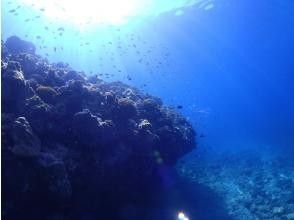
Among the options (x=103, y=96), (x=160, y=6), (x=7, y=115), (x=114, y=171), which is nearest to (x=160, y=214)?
(x=114, y=171)

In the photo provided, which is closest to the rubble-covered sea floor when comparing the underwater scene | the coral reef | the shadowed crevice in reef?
the underwater scene

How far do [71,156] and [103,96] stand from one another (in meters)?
3.68

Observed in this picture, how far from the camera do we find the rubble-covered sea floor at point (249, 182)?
14.7m

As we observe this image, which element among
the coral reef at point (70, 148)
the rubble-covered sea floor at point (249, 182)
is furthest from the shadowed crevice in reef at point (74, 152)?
the rubble-covered sea floor at point (249, 182)

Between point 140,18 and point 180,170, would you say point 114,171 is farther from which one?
point 140,18

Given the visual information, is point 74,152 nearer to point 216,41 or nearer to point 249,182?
point 249,182

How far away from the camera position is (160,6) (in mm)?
39000

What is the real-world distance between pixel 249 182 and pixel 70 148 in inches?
473

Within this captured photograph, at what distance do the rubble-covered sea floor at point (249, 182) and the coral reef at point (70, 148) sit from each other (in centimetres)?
377

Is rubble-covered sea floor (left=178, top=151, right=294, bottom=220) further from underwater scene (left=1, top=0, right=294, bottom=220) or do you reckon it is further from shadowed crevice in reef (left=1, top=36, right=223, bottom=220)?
shadowed crevice in reef (left=1, top=36, right=223, bottom=220)

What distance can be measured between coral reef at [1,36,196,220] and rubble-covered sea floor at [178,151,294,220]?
3.77m

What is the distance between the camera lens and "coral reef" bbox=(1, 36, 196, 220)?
28.1 feet

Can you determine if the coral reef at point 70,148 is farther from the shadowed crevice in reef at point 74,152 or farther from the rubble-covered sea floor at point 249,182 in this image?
the rubble-covered sea floor at point 249,182

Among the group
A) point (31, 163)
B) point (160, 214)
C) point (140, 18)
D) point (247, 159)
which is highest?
point (140, 18)
